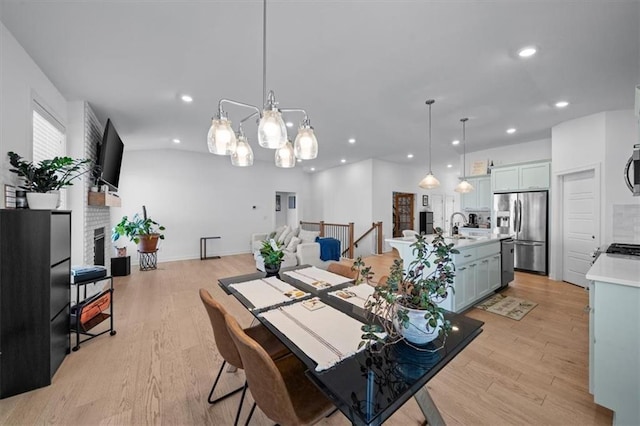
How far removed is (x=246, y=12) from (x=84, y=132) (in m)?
3.07

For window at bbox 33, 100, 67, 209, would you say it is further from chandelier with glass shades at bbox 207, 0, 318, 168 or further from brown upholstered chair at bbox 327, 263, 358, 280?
brown upholstered chair at bbox 327, 263, 358, 280

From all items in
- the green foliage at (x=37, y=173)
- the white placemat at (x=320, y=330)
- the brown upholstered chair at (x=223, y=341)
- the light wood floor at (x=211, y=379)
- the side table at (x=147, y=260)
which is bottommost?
the light wood floor at (x=211, y=379)

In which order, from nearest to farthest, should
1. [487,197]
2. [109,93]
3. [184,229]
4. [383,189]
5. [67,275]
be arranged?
1. [67,275]
2. [109,93]
3. [487,197]
4. [184,229]
5. [383,189]

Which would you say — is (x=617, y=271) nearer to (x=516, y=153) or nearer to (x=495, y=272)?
(x=495, y=272)

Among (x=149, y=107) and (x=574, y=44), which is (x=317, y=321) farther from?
(x=149, y=107)

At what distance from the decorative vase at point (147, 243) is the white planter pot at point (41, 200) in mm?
3814

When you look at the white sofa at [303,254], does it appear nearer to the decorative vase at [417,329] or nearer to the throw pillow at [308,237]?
the throw pillow at [308,237]

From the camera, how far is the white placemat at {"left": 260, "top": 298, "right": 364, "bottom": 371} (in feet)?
3.56

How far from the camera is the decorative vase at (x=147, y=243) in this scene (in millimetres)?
5496

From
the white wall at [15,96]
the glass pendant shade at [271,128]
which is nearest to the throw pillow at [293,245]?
the white wall at [15,96]

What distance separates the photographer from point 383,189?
25.4 ft

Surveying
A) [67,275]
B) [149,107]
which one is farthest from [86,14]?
[67,275]

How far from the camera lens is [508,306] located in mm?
3398

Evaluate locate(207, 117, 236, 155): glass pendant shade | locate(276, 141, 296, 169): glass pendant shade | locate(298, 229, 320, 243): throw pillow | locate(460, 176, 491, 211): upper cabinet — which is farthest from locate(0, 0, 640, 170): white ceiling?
locate(298, 229, 320, 243): throw pillow
